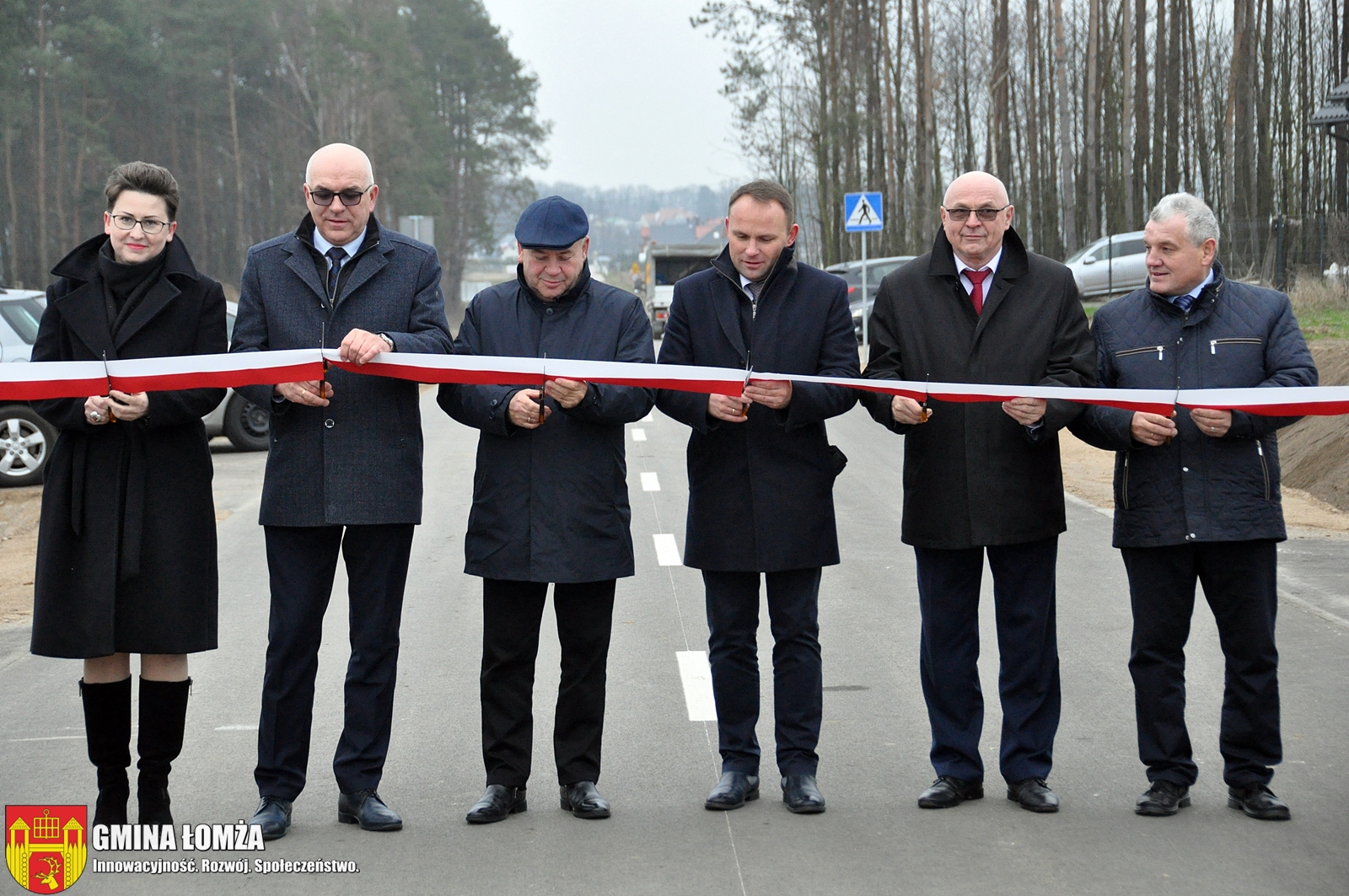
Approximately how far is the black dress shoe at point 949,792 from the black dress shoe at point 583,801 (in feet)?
3.73

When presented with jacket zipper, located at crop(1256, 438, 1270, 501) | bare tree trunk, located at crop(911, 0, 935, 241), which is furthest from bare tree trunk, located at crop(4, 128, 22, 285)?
jacket zipper, located at crop(1256, 438, 1270, 501)

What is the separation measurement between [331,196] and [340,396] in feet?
2.28

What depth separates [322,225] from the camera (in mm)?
5176

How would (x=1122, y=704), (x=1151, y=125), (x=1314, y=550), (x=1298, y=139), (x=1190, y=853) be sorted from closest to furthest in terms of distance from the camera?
(x=1190, y=853) → (x=1122, y=704) → (x=1314, y=550) → (x=1298, y=139) → (x=1151, y=125)

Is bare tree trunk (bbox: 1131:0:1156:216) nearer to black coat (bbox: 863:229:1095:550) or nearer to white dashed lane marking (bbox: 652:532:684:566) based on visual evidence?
white dashed lane marking (bbox: 652:532:684:566)

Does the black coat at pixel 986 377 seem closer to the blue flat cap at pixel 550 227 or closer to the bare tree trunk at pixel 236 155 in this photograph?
the blue flat cap at pixel 550 227

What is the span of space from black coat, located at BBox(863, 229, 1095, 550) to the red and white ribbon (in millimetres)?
111

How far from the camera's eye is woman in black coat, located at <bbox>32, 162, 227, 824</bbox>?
4.83 metres

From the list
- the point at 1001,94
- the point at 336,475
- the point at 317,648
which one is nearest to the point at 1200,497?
the point at 336,475

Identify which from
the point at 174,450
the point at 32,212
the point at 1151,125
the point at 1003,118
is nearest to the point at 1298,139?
the point at 1151,125

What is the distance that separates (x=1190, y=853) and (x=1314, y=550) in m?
6.25

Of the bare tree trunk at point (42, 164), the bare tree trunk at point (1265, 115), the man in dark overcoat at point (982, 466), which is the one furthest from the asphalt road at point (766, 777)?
the bare tree trunk at point (42, 164)

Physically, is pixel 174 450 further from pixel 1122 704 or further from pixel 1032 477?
pixel 1122 704

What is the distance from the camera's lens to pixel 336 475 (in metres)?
5.11
